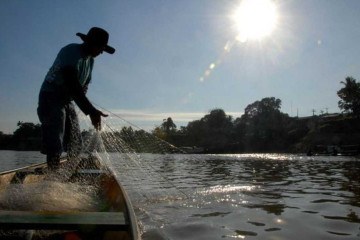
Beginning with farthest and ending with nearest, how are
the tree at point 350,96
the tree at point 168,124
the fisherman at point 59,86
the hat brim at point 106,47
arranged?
the tree at point 168,124
the tree at point 350,96
the hat brim at point 106,47
the fisherman at point 59,86

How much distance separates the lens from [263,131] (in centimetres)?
10394

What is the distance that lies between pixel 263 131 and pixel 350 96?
34.1m

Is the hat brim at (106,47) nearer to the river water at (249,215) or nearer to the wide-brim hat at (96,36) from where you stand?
the wide-brim hat at (96,36)

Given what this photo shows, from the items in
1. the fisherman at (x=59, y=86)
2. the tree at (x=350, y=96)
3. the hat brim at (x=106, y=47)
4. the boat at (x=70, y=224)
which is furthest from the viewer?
the tree at (x=350, y=96)

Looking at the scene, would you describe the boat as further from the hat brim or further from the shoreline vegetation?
the shoreline vegetation

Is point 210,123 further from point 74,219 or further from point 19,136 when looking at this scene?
point 74,219

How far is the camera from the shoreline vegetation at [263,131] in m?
74.8

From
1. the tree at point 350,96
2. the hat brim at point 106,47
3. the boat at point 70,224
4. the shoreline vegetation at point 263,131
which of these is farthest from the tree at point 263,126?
→ the boat at point 70,224

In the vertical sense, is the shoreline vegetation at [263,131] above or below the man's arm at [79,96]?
above

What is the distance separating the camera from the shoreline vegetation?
74812mm

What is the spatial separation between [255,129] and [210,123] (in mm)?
19883

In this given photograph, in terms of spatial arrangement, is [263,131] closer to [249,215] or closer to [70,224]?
[249,215]

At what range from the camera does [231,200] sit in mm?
7109

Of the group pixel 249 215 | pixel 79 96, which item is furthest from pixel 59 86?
pixel 249 215
